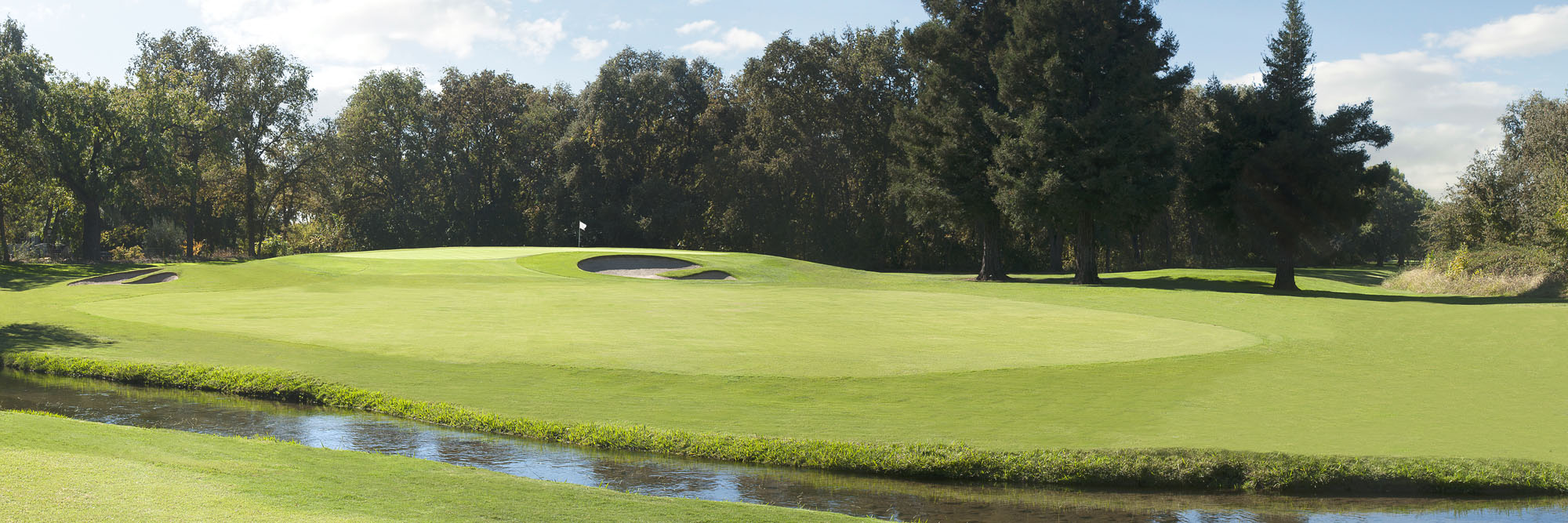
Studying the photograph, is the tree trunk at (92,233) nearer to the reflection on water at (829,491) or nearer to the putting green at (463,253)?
the putting green at (463,253)

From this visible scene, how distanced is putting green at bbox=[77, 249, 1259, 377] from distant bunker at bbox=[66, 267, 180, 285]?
4.67 meters

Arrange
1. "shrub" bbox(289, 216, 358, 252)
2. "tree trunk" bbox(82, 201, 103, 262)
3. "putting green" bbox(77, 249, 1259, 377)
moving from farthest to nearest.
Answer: "shrub" bbox(289, 216, 358, 252), "tree trunk" bbox(82, 201, 103, 262), "putting green" bbox(77, 249, 1259, 377)

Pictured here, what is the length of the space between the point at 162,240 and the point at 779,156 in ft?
146

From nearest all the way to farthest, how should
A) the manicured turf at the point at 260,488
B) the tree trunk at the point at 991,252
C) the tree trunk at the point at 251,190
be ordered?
1. the manicured turf at the point at 260,488
2. the tree trunk at the point at 991,252
3. the tree trunk at the point at 251,190

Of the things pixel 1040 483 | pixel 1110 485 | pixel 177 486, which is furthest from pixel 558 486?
pixel 1110 485

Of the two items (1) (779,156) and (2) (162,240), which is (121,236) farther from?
(1) (779,156)

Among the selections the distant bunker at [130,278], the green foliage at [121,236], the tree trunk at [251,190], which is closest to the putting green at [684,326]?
the distant bunker at [130,278]

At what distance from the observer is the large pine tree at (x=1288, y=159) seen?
3756cm

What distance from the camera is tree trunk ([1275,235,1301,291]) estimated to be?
3941 cm

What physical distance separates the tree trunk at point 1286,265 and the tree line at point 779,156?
8 centimetres

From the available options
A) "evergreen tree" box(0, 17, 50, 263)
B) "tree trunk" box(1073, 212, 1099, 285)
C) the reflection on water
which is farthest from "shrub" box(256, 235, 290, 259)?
the reflection on water

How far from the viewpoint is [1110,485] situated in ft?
33.6

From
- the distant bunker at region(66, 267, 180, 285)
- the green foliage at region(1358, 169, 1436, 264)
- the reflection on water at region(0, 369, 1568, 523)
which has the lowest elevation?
the reflection on water at region(0, 369, 1568, 523)

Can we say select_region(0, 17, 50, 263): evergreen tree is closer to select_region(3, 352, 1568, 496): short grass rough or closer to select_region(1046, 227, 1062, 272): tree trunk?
select_region(3, 352, 1568, 496): short grass rough
